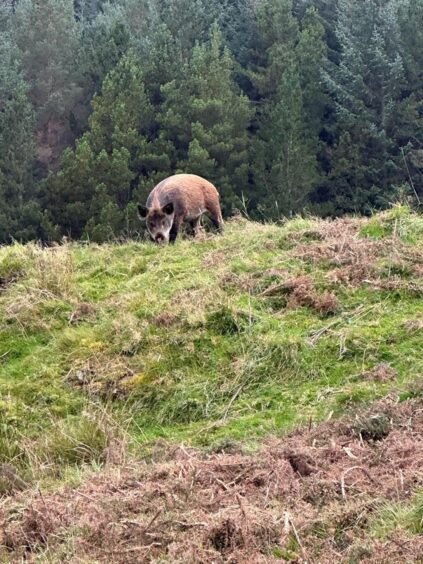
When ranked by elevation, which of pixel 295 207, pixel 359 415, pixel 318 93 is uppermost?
pixel 359 415

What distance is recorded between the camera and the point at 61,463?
6320 mm

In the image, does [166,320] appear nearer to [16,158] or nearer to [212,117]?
[212,117]

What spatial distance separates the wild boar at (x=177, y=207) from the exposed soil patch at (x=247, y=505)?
6.20 meters

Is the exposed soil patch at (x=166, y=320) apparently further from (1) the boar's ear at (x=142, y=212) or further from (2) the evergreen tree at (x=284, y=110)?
(2) the evergreen tree at (x=284, y=110)

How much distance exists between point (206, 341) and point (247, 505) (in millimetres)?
3557

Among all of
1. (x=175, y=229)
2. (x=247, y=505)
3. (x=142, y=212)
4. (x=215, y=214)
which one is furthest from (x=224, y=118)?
(x=247, y=505)

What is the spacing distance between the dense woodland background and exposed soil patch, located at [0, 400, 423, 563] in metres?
23.0

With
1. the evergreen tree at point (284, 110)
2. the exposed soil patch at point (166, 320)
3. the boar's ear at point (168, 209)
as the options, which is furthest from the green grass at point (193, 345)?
the evergreen tree at point (284, 110)

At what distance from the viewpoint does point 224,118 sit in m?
34.2

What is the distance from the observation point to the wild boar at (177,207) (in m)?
11.4

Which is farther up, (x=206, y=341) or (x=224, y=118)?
(x=206, y=341)

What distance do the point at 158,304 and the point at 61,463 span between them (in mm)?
2574

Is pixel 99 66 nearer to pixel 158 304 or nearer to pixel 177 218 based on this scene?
pixel 177 218

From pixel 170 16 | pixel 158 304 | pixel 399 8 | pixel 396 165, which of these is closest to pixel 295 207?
pixel 396 165
